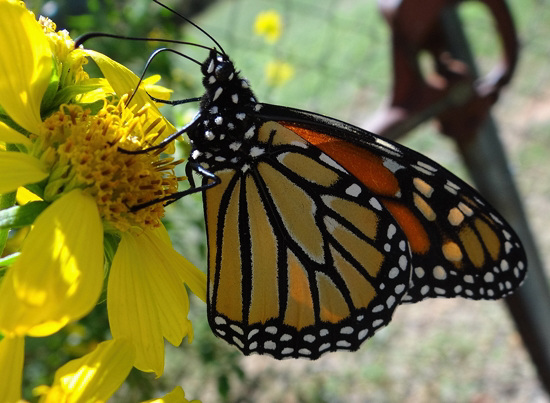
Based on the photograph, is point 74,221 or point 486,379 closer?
point 74,221

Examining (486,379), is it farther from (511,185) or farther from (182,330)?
(182,330)

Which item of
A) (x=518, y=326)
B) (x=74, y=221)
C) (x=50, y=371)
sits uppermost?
(x=74, y=221)

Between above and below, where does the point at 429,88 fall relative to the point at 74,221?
below

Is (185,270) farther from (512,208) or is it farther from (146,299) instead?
(512,208)

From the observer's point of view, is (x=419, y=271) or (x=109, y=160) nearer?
(x=109, y=160)

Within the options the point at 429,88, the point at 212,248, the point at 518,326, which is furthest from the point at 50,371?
the point at 518,326

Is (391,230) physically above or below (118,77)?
below

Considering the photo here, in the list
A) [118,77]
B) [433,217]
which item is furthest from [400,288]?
[118,77]

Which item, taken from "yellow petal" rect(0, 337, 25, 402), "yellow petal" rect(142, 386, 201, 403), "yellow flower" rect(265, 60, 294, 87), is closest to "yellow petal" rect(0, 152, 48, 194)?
"yellow petal" rect(0, 337, 25, 402)
